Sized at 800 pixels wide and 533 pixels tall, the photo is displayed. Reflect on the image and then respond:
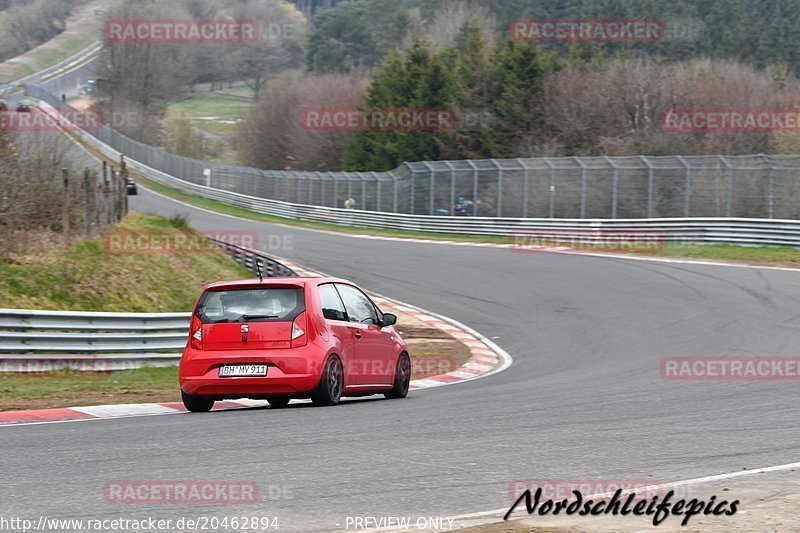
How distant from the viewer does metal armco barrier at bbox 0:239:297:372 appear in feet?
49.1

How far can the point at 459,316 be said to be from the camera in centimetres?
2377

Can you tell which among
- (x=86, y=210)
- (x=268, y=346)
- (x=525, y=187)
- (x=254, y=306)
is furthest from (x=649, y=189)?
(x=268, y=346)

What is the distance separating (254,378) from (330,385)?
2.58 ft

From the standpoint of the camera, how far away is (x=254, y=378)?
10961 mm

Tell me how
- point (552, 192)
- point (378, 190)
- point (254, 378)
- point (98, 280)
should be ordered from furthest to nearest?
point (378, 190), point (552, 192), point (98, 280), point (254, 378)

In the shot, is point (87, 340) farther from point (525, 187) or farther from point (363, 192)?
point (363, 192)

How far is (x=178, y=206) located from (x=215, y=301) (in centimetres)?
5038

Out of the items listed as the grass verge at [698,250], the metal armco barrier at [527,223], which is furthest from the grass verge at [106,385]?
the metal armco barrier at [527,223]

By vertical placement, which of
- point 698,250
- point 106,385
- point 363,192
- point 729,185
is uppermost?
point 729,185

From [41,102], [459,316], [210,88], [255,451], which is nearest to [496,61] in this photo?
[459,316]

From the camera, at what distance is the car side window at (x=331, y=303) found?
11464 millimetres

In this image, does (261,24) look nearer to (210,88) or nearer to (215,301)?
(210,88)

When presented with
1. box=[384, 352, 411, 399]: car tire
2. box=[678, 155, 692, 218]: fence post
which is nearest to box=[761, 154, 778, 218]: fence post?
box=[678, 155, 692, 218]: fence post

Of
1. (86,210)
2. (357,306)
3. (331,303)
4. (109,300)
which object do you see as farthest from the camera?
(86,210)
